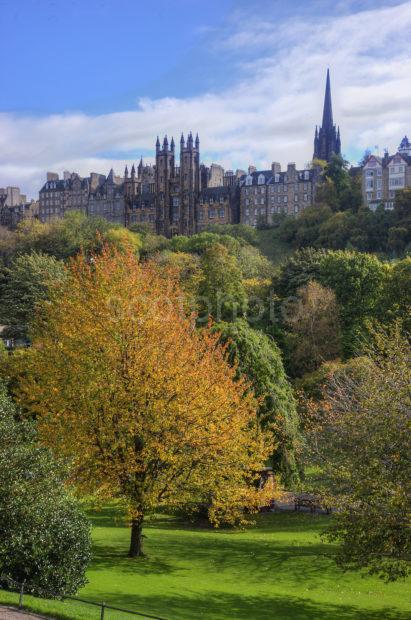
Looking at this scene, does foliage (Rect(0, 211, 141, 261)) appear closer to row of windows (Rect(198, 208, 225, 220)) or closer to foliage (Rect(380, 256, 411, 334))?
row of windows (Rect(198, 208, 225, 220))

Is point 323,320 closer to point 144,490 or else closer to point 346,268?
point 346,268

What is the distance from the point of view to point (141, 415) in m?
23.7

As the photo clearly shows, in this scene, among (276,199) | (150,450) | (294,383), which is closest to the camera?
(150,450)

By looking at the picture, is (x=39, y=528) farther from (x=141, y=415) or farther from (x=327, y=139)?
(x=327, y=139)

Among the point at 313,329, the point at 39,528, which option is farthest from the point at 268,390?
the point at 313,329

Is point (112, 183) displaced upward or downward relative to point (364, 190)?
upward

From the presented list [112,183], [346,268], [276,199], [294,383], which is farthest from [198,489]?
[112,183]

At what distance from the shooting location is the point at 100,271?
27.6 metres

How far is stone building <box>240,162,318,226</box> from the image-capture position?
13262 cm

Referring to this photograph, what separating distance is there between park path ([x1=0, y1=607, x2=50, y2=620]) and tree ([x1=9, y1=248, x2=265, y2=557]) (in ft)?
22.6

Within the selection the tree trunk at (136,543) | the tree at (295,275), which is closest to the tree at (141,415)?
the tree trunk at (136,543)

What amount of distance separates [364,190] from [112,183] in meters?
65.4

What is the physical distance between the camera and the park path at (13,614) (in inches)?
602

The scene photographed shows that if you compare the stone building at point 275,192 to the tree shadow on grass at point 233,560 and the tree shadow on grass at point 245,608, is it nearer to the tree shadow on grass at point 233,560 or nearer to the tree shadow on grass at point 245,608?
the tree shadow on grass at point 233,560
